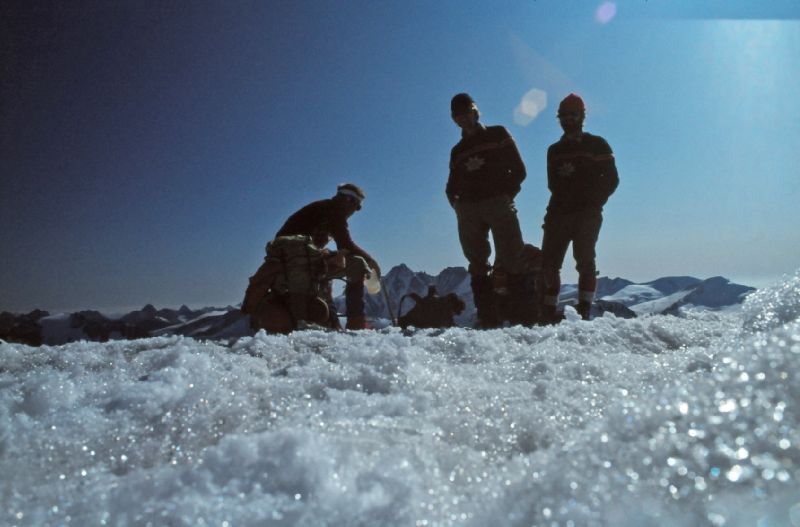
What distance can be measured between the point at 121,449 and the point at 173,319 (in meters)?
142

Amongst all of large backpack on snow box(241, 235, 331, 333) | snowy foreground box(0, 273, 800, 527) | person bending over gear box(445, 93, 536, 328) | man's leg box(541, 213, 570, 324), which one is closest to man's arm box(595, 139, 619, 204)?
man's leg box(541, 213, 570, 324)

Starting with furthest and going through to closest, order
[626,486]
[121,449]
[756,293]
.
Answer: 1. [756,293]
2. [121,449]
3. [626,486]

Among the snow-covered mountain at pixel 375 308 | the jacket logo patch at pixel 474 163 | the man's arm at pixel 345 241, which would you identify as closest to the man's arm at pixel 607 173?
the jacket logo patch at pixel 474 163

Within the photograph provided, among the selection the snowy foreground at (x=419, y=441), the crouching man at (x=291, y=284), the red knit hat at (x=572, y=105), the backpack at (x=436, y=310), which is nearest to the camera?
the snowy foreground at (x=419, y=441)

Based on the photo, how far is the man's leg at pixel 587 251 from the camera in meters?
4.81

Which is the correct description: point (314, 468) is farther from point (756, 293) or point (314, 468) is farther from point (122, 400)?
point (756, 293)

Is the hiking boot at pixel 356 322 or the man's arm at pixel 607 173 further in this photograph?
the hiking boot at pixel 356 322

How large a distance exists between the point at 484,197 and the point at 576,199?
98cm

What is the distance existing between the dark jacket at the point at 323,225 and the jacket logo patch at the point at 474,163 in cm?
147

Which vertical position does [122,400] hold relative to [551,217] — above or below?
below

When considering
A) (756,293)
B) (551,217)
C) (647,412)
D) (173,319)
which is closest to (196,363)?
(647,412)

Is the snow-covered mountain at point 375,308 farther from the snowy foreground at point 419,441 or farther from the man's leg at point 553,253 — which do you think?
the snowy foreground at point 419,441

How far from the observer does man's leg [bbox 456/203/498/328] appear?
496 cm

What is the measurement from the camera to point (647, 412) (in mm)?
588
